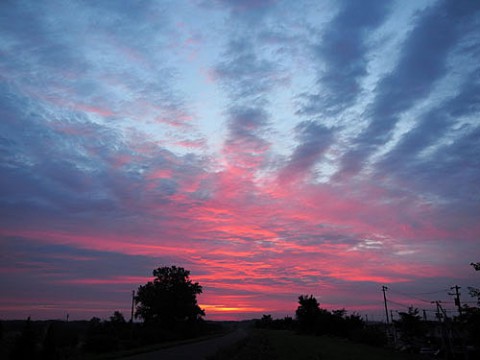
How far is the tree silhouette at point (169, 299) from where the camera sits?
80.8 meters

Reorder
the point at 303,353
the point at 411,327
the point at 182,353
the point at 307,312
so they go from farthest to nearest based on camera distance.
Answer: the point at 307,312
the point at 411,327
the point at 303,353
the point at 182,353

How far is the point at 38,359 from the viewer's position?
35.2 meters

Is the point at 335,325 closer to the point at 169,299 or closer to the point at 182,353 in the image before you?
the point at 169,299

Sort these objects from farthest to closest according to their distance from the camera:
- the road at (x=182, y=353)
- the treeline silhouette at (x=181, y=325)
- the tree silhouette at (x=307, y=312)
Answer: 1. the tree silhouette at (x=307, y=312)
2. the treeline silhouette at (x=181, y=325)
3. the road at (x=182, y=353)

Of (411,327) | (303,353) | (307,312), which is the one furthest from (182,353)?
(307,312)

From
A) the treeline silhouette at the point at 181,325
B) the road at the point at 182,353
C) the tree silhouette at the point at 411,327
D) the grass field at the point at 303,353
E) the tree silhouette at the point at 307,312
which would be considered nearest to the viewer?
the grass field at the point at 303,353

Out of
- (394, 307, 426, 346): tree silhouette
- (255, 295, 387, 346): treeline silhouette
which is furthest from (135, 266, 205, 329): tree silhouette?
(394, 307, 426, 346): tree silhouette

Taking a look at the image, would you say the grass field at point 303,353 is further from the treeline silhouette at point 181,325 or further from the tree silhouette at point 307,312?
the tree silhouette at point 307,312

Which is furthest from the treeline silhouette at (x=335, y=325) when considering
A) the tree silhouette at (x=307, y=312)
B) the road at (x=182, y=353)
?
the road at (x=182, y=353)

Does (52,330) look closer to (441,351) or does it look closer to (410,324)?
(441,351)

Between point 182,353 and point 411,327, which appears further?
point 411,327

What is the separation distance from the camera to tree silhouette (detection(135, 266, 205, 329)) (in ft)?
265

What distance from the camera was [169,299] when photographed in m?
82.6

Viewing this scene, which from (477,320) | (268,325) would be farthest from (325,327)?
(268,325)
